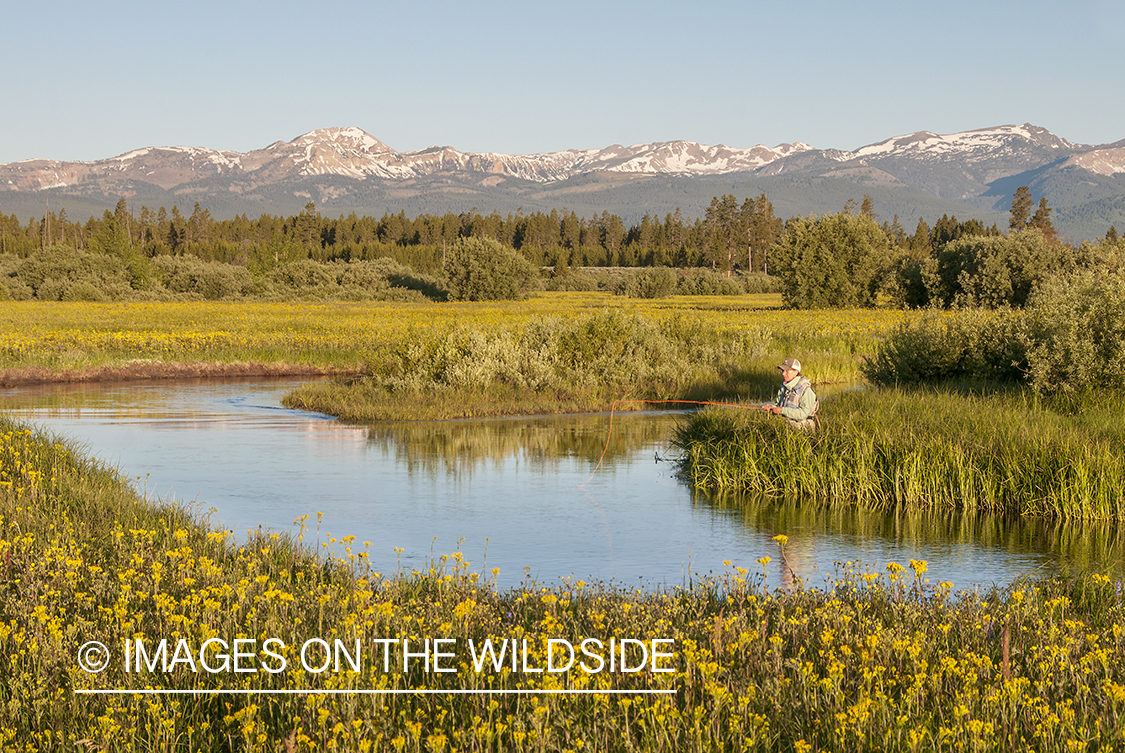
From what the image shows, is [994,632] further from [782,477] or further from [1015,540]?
[782,477]

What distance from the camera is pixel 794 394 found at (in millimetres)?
16203

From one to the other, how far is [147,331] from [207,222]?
6327 inches

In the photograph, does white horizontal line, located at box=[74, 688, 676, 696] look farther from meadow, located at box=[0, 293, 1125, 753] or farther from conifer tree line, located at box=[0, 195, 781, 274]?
conifer tree line, located at box=[0, 195, 781, 274]

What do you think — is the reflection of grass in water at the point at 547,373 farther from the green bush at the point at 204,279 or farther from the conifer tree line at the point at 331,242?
the conifer tree line at the point at 331,242

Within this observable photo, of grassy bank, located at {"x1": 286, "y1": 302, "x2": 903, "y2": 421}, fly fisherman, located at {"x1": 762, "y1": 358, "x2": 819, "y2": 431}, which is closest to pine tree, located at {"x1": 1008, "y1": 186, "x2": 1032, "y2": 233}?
grassy bank, located at {"x1": 286, "y1": 302, "x2": 903, "y2": 421}

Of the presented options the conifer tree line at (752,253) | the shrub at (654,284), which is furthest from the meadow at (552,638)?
the shrub at (654,284)

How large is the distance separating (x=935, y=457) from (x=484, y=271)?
77.1 m

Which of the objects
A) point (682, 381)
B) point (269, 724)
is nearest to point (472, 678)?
point (269, 724)

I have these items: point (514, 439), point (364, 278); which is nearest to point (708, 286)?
point (364, 278)

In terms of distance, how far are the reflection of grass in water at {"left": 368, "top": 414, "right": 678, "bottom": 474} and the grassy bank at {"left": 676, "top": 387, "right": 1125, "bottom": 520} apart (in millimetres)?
3122

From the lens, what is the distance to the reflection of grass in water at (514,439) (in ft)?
63.6

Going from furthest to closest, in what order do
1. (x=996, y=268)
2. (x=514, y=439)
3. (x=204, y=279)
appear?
(x=204, y=279) < (x=996, y=268) < (x=514, y=439)

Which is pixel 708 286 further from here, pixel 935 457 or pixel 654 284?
pixel 935 457

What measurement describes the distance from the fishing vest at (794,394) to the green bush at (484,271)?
75.2 m
